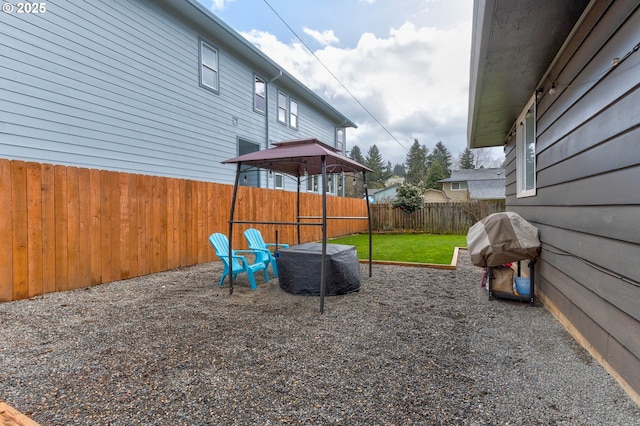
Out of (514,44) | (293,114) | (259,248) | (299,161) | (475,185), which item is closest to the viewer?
(514,44)

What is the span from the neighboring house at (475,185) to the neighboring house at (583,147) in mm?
A: 26019

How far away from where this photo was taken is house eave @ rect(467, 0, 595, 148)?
8.22ft

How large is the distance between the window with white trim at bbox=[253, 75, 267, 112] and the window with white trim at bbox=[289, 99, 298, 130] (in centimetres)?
161

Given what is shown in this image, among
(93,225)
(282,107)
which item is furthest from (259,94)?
(93,225)

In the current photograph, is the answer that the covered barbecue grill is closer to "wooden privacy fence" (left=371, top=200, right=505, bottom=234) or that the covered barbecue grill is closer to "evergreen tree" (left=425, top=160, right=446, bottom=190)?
"wooden privacy fence" (left=371, top=200, right=505, bottom=234)

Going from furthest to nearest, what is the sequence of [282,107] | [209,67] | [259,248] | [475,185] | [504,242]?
[475,185] < [282,107] < [209,67] < [259,248] < [504,242]

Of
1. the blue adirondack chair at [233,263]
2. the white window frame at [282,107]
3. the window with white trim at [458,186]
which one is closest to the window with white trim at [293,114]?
the white window frame at [282,107]

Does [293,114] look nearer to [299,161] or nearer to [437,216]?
[437,216]

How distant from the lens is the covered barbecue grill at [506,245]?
371 centimetres

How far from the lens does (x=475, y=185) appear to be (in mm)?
29266

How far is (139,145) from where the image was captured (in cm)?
695

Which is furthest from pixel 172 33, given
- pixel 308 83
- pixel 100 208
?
pixel 308 83

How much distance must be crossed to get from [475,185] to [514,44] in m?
29.2

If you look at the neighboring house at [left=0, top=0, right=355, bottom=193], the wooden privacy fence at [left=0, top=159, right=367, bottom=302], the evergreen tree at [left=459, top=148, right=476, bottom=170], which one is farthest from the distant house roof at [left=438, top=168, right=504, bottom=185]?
the wooden privacy fence at [left=0, top=159, right=367, bottom=302]
